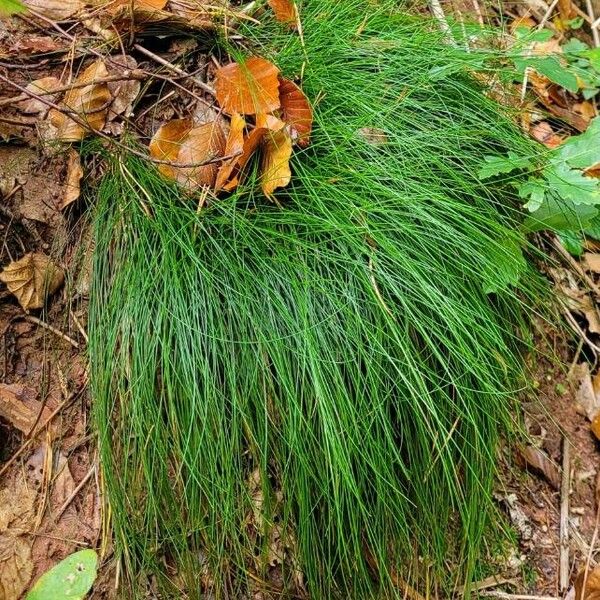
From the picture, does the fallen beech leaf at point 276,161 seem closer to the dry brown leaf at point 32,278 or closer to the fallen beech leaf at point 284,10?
the fallen beech leaf at point 284,10

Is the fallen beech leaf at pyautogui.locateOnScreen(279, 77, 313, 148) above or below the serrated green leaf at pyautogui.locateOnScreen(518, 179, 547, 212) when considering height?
above

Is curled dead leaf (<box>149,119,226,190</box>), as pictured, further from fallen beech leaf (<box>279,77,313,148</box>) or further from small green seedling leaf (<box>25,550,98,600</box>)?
small green seedling leaf (<box>25,550,98,600</box>)

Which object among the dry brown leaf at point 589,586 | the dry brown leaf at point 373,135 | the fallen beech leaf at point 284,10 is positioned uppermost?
the fallen beech leaf at point 284,10

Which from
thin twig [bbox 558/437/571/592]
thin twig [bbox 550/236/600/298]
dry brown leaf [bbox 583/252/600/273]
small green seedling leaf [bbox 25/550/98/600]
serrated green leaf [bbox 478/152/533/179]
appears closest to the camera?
small green seedling leaf [bbox 25/550/98/600]

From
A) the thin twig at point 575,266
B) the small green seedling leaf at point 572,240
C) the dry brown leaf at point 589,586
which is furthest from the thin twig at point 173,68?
the dry brown leaf at point 589,586

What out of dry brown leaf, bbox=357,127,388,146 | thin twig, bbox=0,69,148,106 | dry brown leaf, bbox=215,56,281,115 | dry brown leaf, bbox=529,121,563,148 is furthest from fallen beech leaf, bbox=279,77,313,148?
dry brown leaf, bbox=529,121,563,148
